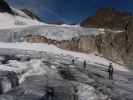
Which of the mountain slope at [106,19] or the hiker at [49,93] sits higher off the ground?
the mountain slope at [106,19]

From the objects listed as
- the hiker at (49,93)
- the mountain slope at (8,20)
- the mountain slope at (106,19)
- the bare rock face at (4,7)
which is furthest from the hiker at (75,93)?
the bare rock face at (4,7)

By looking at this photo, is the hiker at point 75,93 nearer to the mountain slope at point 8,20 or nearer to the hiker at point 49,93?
the hiker at point 49,93

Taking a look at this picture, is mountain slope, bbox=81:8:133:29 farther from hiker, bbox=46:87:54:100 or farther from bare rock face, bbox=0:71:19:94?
hiker, bbox=46:87:54:100

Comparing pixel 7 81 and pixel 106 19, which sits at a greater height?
pixel 106 19

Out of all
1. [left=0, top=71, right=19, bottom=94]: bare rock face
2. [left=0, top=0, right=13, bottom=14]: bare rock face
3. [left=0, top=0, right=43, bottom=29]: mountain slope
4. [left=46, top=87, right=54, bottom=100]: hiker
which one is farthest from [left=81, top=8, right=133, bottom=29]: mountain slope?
[left=46, top=87, right=54, bottom=100]: hiker

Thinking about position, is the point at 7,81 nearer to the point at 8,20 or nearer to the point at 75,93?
the point at 75,93

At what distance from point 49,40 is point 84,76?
11.7 metres

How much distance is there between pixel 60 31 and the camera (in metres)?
28.3

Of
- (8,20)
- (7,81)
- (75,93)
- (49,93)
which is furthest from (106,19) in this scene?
(49,93)

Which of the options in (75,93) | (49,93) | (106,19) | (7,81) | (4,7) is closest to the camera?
(49,93)

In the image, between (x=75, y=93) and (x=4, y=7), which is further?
(x=4, y=7)

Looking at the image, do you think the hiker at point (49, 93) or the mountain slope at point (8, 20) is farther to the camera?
the mountain slope at point (8, 20)

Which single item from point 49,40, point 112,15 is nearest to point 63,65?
point 49,40

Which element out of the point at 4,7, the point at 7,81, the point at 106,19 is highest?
the point at 4,7
